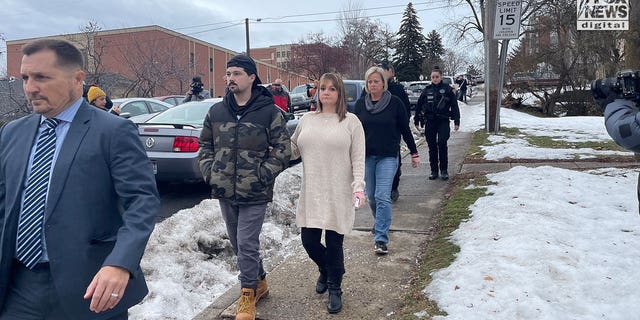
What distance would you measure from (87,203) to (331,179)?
2.04 metres

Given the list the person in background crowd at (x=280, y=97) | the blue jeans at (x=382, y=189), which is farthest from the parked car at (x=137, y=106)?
the blue jeans at (x=382, y=189)

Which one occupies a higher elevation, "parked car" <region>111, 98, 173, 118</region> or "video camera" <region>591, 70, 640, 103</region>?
"parked car" <region>111, 98, 173, 118</region>

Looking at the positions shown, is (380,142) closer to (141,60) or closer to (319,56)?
(141,60)

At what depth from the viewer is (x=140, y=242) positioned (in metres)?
2.06

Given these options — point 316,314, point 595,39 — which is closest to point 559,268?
point 316,314

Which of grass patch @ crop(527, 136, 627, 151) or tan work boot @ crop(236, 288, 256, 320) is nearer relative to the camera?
tan work boot @ crop(236, 288, 256, 320)

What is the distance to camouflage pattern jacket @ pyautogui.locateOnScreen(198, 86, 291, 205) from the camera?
11.9 feet

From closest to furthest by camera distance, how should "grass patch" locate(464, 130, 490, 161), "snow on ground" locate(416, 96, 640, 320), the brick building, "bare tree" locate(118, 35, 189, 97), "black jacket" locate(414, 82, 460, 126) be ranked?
"snow on ground" locate(416, 96, 640, 320)
"black jacket" locate(414, 82, 460, 126)
"grass patch" locate(464, 130, 490, 161)
the brick building
"bare tree" locate(118, 35, 189, 97)

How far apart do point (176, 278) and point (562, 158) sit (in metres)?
7.58

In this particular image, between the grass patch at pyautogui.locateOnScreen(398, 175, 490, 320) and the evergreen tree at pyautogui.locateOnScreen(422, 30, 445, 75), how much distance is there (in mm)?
53397

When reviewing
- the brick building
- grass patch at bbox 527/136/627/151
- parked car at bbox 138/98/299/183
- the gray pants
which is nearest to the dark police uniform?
parked car at bbox 138/98/299/183

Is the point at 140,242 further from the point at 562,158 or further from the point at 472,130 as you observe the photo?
the point at 472,130

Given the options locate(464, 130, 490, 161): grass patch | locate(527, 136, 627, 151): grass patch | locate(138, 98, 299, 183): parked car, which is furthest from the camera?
locate(527, 136, 627, 151): grass patch

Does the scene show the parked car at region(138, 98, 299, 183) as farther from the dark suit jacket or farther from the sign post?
the sign post
